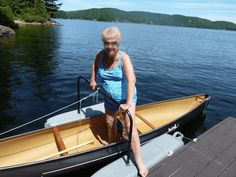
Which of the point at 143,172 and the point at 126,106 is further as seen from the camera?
the point at 143,172

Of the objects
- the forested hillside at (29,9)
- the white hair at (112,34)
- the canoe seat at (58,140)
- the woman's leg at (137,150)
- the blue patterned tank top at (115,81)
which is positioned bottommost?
the forested hillside at (29,9)

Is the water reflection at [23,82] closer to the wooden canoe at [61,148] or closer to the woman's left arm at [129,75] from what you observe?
the wooden canoe at [61,148]

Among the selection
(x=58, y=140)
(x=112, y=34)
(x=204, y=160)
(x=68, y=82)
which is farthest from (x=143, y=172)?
(x=68, y=82)

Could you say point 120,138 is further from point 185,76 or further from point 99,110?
point 185,76

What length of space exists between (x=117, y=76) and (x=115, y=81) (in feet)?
0.60

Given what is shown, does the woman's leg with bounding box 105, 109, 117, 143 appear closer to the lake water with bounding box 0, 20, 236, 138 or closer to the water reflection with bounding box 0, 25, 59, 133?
the lake water with bounding box 0, 20, 236, 138

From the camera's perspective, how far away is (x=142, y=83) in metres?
18.1

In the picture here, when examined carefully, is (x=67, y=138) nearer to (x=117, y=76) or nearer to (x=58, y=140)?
(x=58, y=140)

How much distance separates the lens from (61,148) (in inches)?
287

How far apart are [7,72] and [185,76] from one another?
12882 mm

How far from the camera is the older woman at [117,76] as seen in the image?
5.57 metres

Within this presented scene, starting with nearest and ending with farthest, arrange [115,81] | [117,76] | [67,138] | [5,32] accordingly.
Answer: [117,76] → [115,81] → [67,138] → [5,32]

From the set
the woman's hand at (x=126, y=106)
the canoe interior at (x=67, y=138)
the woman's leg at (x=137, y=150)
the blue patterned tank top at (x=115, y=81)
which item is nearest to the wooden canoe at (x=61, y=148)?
the canoe interior at (x=67, y=138)

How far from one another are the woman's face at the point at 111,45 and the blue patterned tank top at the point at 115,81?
0.39m
